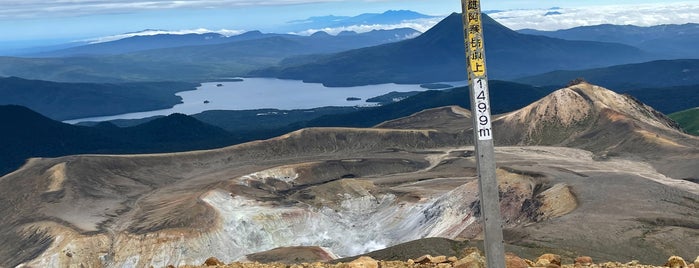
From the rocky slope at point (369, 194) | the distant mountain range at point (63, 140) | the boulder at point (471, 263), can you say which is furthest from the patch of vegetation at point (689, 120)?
the boulder at point (471, 263)

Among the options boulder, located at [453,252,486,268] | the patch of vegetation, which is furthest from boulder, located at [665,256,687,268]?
the patch of vegetation

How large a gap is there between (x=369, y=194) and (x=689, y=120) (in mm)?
111089

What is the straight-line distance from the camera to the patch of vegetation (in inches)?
6265

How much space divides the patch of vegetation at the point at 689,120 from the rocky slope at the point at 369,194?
25.5 m

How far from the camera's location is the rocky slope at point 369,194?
60062mm

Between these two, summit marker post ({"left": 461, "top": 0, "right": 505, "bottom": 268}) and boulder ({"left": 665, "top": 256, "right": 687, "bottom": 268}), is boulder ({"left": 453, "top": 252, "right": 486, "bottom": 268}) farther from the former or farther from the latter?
boulder ({"left": 665, "top": 256, "right": 687, "bottom": 268})

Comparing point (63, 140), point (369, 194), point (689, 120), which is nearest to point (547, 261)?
point (369, 194)

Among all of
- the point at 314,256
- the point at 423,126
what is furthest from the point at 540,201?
the point at 423,126

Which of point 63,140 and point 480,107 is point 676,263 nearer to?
point 480,107

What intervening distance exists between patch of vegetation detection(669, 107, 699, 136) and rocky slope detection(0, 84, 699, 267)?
83.7 ft

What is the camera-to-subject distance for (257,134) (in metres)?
191

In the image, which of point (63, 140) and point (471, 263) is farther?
point (63, 140)

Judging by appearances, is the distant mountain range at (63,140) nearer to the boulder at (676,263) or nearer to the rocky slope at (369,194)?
the rocky slope at (369,194)

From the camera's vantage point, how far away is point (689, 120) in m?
168
